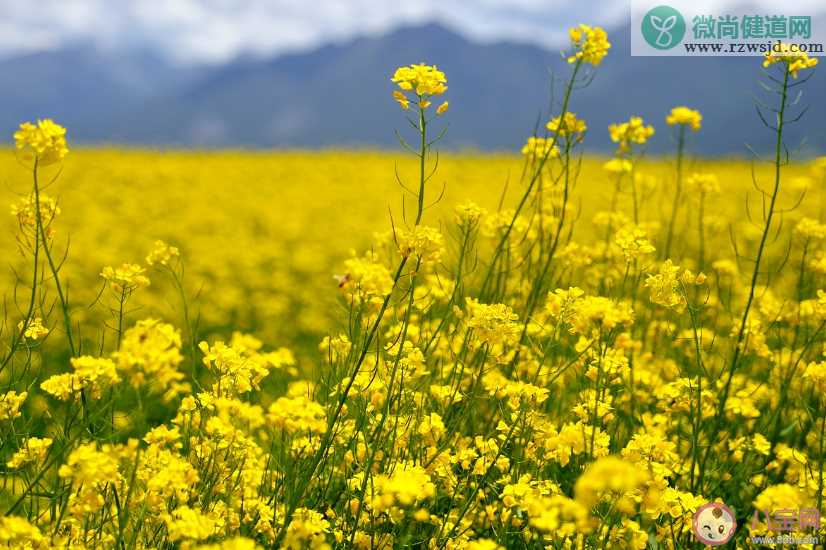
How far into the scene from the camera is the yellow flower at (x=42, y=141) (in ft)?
8.13

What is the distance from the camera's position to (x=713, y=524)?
8.64ft

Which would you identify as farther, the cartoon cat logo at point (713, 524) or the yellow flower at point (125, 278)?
the yellow flower at point (125, 278)

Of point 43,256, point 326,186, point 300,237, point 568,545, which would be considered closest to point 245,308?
point 43,256

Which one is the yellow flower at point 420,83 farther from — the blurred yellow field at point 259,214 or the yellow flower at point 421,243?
the blurred yellow field at point 259,214

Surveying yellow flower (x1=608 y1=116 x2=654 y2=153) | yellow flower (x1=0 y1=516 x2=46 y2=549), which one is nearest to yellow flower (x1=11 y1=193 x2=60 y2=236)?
yellow flower (x1=0 y1=516 x2=46 y2=549)

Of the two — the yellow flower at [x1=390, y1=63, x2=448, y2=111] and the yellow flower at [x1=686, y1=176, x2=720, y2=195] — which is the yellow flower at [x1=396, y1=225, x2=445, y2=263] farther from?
the yellow flower at [x1=686, y1=176, x2=720, y2=195]

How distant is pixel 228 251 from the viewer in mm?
8680

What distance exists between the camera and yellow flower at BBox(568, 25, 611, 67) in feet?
10.5

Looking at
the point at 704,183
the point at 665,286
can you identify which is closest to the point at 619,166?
the point at 704,183

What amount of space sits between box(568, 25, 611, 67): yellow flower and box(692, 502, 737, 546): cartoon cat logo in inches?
73.8

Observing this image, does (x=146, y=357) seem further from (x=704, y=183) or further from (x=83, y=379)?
(x=704, y=183)

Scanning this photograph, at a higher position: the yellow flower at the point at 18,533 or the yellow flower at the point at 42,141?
the yellow flower at the point at 42,141

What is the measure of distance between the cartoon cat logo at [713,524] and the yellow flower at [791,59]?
5.64ft

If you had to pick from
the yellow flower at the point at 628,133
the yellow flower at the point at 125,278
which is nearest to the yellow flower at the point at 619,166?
the yellow flower at the point at 628,133
